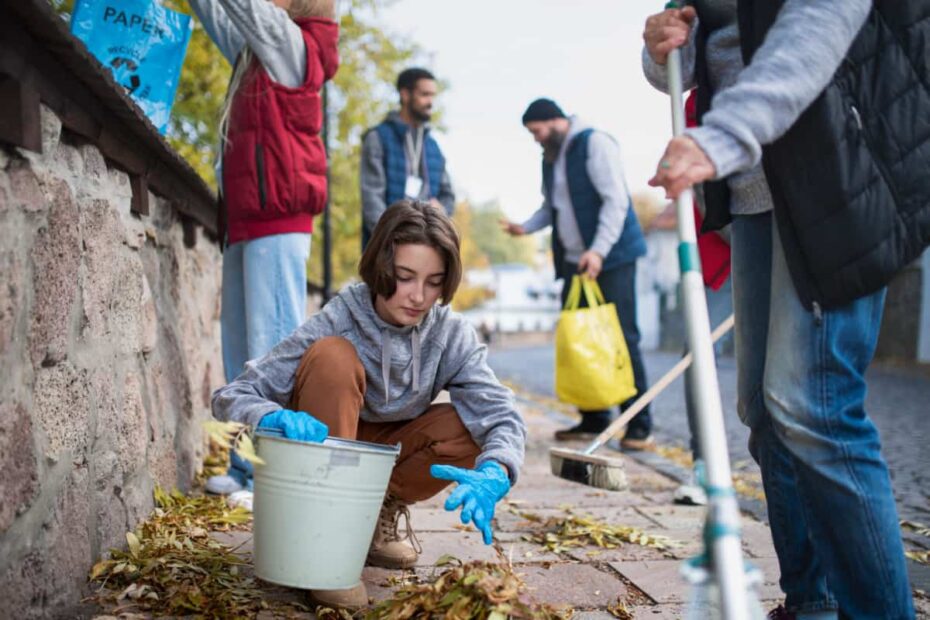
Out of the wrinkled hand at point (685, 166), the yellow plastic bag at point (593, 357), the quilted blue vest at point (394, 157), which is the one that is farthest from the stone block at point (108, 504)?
the quilted blue vest at point (394, 157)

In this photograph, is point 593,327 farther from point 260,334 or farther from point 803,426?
point 803,426

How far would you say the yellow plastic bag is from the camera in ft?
16.3

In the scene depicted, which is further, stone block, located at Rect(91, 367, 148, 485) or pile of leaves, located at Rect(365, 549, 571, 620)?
stone block, located at Rect(91, 367, 148, 485)

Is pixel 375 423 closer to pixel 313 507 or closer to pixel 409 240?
pixel 409 240

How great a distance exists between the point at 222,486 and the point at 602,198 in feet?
9.33

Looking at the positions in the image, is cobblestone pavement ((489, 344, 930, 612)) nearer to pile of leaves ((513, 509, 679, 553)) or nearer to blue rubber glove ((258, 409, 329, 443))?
pile of leaves ((513, 509, 679, 553))

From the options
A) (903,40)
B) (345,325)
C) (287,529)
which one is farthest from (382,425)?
(903,40)

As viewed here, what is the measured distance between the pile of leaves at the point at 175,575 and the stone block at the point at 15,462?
0.40 metres

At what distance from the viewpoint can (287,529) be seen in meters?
2.02

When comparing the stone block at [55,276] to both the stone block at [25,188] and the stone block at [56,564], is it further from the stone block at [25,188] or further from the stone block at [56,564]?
the stone block at [56,564]

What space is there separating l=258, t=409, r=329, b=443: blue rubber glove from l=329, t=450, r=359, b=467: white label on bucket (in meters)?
0.09

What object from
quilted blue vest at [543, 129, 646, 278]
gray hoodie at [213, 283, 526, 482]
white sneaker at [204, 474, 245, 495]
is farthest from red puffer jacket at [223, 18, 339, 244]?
quilted blue vest at [543, 129, 646, 278]

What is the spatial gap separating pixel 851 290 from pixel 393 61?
9.81 m

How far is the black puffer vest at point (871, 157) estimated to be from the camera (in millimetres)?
1764
